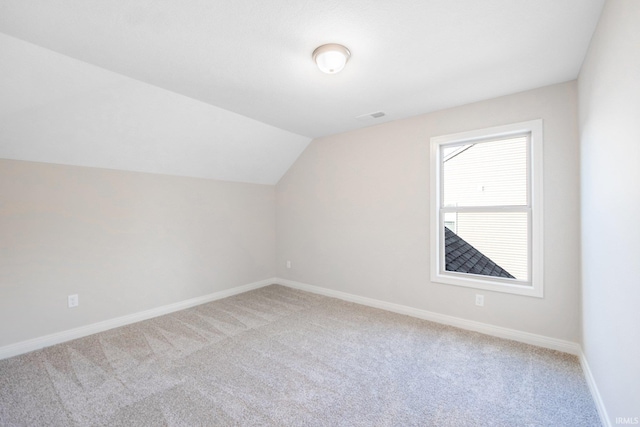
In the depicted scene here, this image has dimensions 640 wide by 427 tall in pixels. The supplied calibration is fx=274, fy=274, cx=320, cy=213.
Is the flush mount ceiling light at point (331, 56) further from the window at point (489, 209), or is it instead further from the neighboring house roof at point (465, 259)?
the neighboring house roof at point (465, 259)

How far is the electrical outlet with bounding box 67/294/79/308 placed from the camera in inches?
108

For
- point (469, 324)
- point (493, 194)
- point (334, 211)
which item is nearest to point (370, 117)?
point (334, 211)

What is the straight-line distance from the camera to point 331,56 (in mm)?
1937

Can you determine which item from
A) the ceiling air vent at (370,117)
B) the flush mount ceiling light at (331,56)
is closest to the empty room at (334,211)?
the flush mount ceiling light at (331,56)

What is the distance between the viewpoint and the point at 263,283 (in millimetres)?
4684

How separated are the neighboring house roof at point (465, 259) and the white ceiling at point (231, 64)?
1.52 m

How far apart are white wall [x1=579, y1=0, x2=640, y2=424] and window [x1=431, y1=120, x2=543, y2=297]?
1.90ft

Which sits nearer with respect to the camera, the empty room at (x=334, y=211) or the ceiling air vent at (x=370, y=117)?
the empty room at (x=334, y=211)

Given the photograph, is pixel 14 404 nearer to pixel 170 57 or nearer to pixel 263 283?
pixel 170 57

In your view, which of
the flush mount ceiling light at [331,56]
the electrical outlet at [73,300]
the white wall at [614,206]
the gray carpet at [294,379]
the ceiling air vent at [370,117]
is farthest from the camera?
the ceiling air vent at [370,117]

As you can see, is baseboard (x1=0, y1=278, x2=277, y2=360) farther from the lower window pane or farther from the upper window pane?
the upper window pane

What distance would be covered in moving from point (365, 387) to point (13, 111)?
3455mm

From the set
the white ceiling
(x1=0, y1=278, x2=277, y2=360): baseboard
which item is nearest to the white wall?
the white ceiling

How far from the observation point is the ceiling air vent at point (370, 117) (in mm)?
3238
